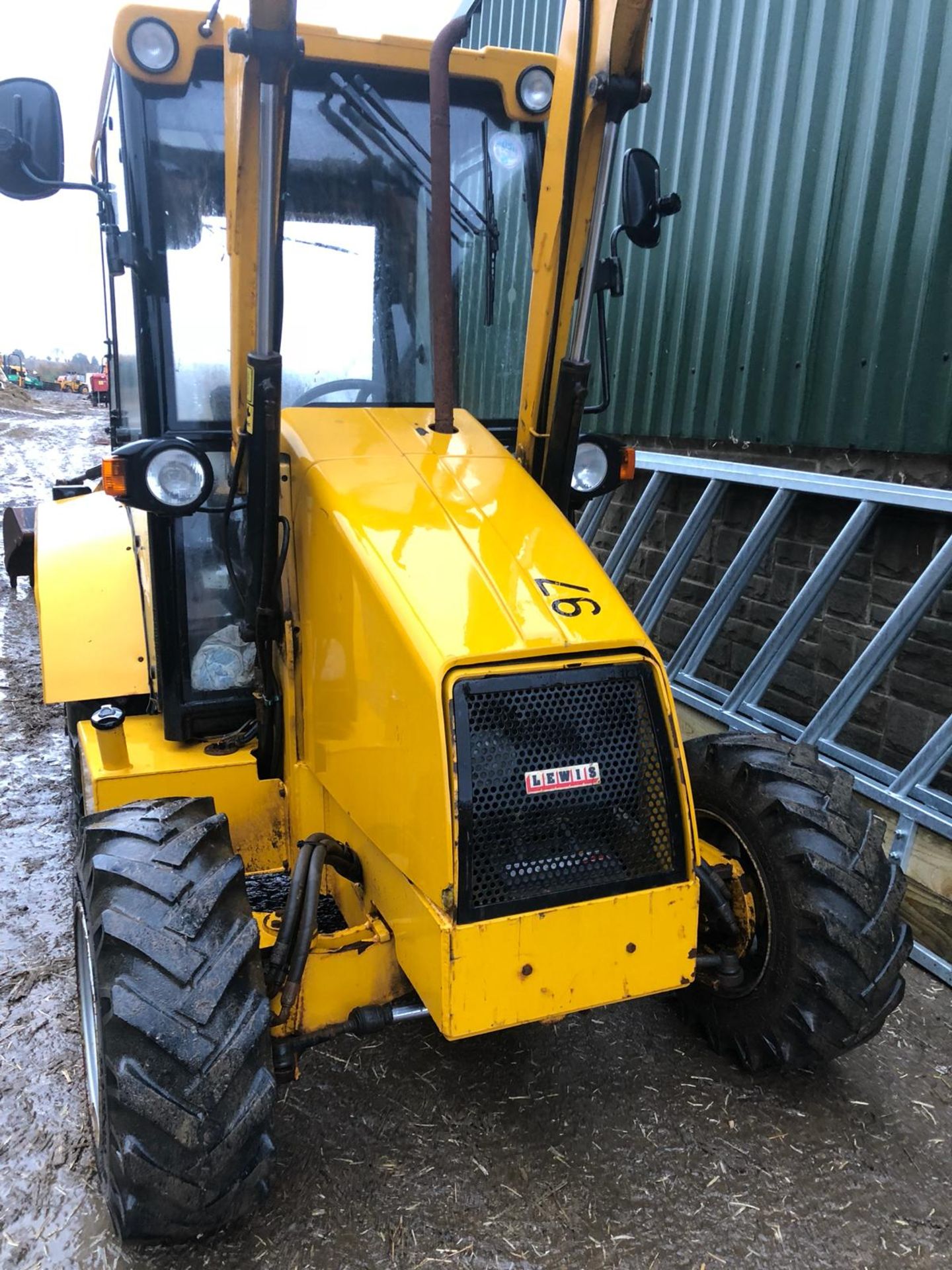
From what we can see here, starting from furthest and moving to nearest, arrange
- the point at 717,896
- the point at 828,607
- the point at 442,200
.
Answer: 1. the point at 828,607
2. the point at 717,896
3. the point at 442,200

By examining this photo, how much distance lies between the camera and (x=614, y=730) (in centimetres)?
239

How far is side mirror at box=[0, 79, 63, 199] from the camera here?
8.63 feet

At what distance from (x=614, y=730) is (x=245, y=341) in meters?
Answer: 1.43

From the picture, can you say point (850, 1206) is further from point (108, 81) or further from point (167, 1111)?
point (108, 81)

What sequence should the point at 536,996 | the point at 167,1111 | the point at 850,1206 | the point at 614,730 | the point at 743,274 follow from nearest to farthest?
the point at 167,1111 < the point at 536,996 < the point at 614,730 < the point at 850,1206 < the point at 743,274

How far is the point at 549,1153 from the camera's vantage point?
2682 millimetres

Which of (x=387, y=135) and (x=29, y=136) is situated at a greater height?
(x=387, y=135)

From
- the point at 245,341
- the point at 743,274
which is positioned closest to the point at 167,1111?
the point at 245,341

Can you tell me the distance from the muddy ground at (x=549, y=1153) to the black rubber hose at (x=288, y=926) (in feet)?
2.03

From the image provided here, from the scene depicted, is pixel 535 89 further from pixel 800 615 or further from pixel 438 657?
pixel 800 615

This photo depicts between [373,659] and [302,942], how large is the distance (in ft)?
2.41

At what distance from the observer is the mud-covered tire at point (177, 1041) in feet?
6.79

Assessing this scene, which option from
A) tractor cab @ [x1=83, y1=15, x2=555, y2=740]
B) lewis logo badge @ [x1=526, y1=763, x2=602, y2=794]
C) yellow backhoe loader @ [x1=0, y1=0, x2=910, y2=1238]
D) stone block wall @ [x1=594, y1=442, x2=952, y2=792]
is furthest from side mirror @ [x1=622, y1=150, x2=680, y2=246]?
stone block wall @ [x1=594, y1=442, x2=952, y2=792]

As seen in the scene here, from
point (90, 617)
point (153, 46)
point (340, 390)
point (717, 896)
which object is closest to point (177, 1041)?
point (717, 896)
